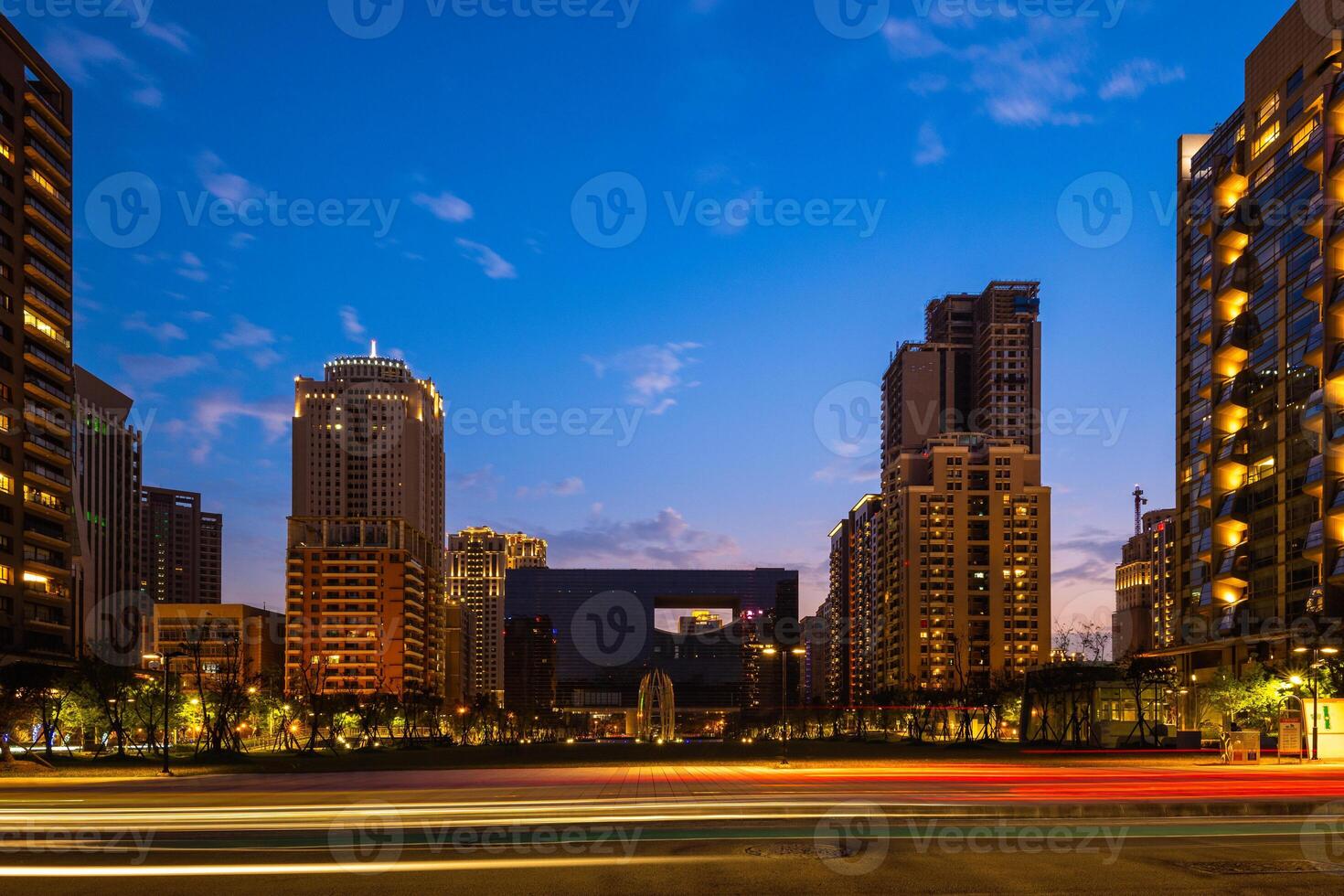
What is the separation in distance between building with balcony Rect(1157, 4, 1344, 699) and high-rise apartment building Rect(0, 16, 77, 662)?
96047mm

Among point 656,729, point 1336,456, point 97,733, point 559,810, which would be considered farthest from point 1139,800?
point 656,729

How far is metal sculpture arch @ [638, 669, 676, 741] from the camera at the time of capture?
12248 centimetres

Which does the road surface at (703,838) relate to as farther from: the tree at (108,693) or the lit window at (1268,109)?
the lit window at (1268,109)

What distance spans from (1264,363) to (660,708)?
67.0m

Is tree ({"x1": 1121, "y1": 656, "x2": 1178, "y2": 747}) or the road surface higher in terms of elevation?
the road surface

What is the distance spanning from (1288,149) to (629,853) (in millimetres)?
83184

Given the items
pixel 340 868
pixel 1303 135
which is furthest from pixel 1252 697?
pixel 340 868

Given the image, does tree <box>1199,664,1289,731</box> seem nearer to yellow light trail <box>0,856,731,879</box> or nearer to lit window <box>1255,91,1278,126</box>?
lit window <box>1255,91,1278,126</box>

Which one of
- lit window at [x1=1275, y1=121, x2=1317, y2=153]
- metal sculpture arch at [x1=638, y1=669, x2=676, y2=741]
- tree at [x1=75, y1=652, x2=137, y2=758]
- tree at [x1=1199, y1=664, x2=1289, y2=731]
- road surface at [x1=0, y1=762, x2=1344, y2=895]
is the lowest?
metal sculpture arch at [x1=638, y1=669, x2=676, y2=741]

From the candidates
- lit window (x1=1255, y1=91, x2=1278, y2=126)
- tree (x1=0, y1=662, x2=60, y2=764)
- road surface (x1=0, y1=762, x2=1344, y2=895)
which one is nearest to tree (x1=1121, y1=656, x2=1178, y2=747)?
road surface (x1=0, y1=762, x2=1344, y2=895)

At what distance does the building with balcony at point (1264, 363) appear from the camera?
3046 inches

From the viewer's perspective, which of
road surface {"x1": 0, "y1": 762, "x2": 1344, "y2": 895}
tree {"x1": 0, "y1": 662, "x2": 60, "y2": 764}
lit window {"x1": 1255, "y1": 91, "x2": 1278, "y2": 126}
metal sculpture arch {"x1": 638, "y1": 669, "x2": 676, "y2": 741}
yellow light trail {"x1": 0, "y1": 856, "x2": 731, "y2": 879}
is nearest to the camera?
road surface {"x1": 0, "y1": 762, "x2": 1344, "y2": 895}

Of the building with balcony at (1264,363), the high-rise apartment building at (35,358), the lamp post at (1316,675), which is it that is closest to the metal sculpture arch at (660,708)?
the building with balcony at (1264,363)

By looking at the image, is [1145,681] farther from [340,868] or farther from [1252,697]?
[340,868]
